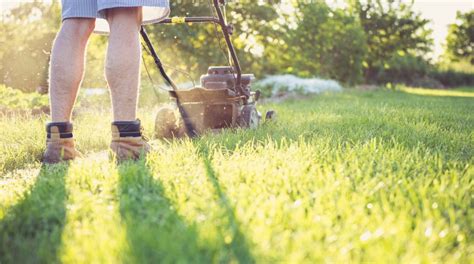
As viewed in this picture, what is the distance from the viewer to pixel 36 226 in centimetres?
148

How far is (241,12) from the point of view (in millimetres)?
14031

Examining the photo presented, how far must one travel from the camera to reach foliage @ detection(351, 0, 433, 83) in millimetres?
22086

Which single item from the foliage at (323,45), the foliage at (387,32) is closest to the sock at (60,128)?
the foliage at (323,45)

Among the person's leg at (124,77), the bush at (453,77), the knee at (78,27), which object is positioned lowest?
the bush at (453,77)

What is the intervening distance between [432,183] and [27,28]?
8634 mm

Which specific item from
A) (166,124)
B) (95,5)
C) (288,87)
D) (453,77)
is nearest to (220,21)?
(166,124)

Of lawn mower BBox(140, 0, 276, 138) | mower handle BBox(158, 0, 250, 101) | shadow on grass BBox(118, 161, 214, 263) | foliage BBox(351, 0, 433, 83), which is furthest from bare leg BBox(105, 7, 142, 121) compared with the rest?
foliage BBox(351, 0, 433, 83)

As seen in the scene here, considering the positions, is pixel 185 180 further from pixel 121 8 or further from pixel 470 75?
pixel 470 75

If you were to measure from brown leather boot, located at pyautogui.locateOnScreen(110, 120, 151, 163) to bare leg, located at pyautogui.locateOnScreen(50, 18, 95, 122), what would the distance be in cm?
28

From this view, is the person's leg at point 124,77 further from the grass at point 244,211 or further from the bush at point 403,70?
the bush at point 403,70

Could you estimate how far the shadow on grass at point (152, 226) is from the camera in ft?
3.69

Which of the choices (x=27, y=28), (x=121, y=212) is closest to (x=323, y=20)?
(x=27, y=28)

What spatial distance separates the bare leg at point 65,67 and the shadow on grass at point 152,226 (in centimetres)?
79

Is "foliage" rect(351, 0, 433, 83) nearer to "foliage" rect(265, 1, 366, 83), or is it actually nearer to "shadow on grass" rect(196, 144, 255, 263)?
"foliage" rect(265, 1, 366, 83)
